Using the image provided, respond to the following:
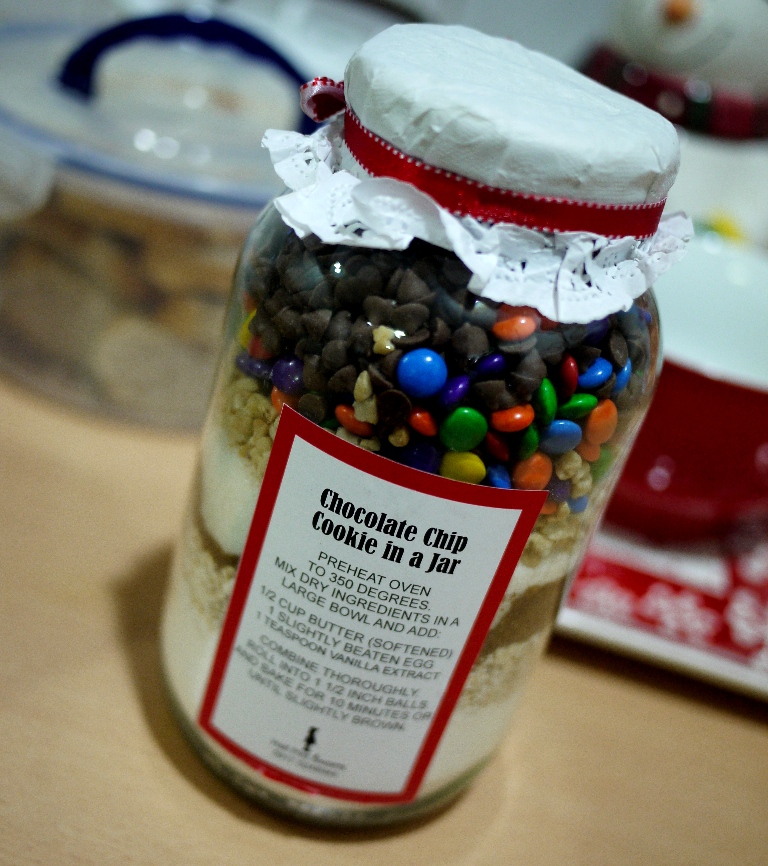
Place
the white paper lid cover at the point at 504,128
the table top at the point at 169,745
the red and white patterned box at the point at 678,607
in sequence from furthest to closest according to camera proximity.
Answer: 1. the red and white patterned box at the point at 678,607
2. the table top at the point at 169,745
3. the white paper lid cover at the point at 504,128

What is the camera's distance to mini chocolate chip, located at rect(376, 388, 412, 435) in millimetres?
284

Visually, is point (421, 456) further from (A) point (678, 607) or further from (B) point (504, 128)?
(A) point (678, 607)

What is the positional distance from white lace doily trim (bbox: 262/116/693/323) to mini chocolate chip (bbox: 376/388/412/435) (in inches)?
1.7

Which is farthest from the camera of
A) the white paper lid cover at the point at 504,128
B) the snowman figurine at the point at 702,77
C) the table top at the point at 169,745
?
the snowman figurine at the point at 702,77

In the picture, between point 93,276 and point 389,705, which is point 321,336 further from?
point 93,276

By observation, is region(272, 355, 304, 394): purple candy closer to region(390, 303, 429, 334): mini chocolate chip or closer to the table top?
region(390, 303, 429, 334): mini chocolate chip

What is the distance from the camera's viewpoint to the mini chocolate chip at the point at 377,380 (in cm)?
28

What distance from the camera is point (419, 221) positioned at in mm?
281

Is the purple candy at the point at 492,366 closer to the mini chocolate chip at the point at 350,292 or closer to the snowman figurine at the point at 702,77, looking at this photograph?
the mini chocolate chip at the point at 350,292

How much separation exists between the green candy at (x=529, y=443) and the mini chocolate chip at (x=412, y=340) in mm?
47

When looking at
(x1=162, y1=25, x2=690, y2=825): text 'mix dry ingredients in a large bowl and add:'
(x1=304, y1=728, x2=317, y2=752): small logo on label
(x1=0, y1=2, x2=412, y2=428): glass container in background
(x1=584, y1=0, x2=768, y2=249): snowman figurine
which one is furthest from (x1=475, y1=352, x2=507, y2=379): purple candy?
(x1=584, y1=0, x2=768, y2=249): snowman figurine

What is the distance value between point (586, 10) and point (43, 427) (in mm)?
594

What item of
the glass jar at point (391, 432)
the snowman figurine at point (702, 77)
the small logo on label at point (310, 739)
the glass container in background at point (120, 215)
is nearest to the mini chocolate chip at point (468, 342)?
the glass jar at point (391, 432)

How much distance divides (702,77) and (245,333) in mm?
513
